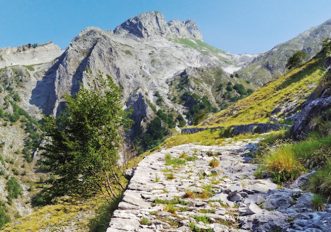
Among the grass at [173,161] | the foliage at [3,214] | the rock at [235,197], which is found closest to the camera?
the rock at [235,197]

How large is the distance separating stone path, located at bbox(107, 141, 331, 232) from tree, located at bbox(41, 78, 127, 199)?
293 inches

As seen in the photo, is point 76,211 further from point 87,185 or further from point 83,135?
point 83,135

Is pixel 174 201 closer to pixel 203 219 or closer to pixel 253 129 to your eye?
pixel 203 219

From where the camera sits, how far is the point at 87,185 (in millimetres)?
22734

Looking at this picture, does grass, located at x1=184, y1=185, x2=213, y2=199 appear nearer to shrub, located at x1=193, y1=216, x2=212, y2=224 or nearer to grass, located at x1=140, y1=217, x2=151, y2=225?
shrub, located at x1=193, y1=216, x2=212, y2=224

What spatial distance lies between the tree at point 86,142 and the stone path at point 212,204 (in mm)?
7438

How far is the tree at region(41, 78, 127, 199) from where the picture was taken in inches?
862

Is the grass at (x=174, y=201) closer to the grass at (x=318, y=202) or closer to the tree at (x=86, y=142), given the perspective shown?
the grass at (x=318, y=202)

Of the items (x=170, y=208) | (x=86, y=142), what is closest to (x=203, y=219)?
(x=170, y=208)

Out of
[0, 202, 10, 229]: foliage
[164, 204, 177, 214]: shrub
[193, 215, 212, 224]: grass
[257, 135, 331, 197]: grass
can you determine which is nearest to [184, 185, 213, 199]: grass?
[164, 204, 177, 214]: shrub

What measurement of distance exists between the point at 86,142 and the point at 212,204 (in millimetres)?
13238

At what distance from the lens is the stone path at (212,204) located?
29.3ft

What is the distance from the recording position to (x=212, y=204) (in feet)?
35.1

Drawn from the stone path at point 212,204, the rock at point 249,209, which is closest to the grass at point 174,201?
the stone path at point 212,204
